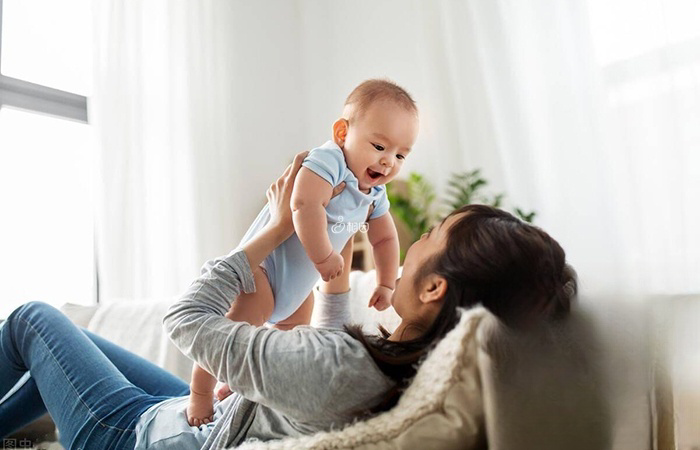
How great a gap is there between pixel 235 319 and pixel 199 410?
17 centimetres

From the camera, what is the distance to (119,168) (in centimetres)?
283

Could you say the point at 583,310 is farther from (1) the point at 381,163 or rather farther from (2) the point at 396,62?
(2) the point at 396,62

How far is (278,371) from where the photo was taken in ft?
2.60

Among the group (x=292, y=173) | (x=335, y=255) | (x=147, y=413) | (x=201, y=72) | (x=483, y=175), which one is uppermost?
(x=201, y=72)

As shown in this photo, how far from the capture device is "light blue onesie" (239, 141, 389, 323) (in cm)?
105

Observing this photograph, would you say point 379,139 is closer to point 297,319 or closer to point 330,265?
point 330,265

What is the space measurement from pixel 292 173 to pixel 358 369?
16.9 inches

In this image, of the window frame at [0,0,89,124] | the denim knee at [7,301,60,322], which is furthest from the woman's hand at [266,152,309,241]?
the window frame at [0,0,89,124]

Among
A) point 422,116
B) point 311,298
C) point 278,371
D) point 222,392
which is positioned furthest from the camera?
point 422,116

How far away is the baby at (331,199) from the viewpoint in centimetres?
101

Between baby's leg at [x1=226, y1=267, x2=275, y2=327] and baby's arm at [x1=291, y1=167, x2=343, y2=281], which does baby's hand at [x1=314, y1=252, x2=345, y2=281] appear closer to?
baby's arm at [x1=291, y1=167, x2=343, y2=281]

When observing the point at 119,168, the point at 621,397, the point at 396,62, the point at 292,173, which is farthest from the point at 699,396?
the point at 396,62

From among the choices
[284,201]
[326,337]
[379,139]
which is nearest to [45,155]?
[284,201]

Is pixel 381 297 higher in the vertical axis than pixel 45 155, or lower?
lower
